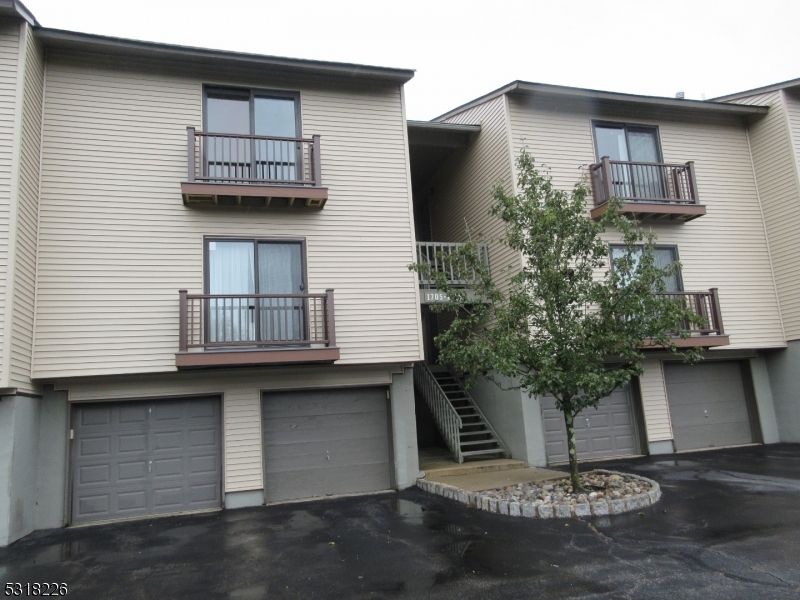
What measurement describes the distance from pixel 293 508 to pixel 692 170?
473 inches

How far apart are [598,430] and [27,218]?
12.4 m

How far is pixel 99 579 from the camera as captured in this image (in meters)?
6.57

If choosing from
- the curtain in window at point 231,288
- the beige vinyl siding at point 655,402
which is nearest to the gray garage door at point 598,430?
the beige vinyl siding at point 655,402

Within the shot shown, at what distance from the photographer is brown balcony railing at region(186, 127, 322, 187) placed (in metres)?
10.5

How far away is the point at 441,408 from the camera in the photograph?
44.2 ft

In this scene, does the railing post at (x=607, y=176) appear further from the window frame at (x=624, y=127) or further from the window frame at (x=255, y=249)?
the window frame at (x=255, y=249)

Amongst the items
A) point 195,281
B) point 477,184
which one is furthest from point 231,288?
point 477,184

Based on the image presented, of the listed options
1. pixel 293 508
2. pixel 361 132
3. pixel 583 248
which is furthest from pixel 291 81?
pixel 293 508

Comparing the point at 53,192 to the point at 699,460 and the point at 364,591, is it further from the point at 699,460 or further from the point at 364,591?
the point at 699,460

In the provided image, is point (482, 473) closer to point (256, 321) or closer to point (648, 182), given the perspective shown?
point (256, 321)

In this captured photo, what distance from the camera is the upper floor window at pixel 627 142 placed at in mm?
14016

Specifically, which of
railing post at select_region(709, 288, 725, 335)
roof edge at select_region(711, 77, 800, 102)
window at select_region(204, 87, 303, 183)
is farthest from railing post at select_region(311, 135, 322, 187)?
roof edge at select_region(711, 77, 800, 102)

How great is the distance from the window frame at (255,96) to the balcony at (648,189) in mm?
6924

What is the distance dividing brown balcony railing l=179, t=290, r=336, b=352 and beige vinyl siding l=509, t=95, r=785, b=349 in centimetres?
624
